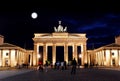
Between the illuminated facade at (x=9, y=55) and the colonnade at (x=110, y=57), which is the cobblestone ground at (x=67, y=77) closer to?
the illuminated facade at (x=9, y=55)

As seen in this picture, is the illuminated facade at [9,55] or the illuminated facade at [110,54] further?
the illuminated facade at [110,54]

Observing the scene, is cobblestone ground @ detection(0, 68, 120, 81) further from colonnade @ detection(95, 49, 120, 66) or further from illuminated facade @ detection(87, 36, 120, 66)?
colonnade @ detection(95, 49, 120, 66)

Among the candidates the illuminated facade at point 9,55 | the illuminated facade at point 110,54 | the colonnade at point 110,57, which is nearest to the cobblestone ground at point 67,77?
the illuminated facade at point 9,55

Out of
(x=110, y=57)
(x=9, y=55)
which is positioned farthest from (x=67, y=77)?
(x=110, y=57)

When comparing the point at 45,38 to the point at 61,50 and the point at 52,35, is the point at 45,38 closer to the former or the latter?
the point at 52,35

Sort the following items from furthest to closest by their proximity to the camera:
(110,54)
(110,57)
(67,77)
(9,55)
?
(110,57)
(110,54)
(9,55)
(67,77)

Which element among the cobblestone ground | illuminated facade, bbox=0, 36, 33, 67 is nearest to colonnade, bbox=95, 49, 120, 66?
illuminated facade, bbox=0, 36, 33, 67

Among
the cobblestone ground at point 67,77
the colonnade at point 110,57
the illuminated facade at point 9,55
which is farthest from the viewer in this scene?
the colonnade at point 110,57

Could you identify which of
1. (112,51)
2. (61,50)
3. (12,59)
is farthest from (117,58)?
(61,50)

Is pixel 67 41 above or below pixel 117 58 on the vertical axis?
above

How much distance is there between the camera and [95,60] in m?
120

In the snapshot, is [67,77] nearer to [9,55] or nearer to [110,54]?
[9,55]

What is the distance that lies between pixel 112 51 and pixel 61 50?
2104 inches

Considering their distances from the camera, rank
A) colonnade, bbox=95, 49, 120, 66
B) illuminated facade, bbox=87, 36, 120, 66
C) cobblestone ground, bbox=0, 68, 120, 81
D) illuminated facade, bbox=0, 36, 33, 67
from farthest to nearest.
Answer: colonnade, bbox=95, 49, 120, 66 → illuminated facade, bbox=87, 36, 120, 66 → illuminated facade, bbox=0, 36, 33, 67 → cobblestone ground, bbox=0, 68, 120, 81
